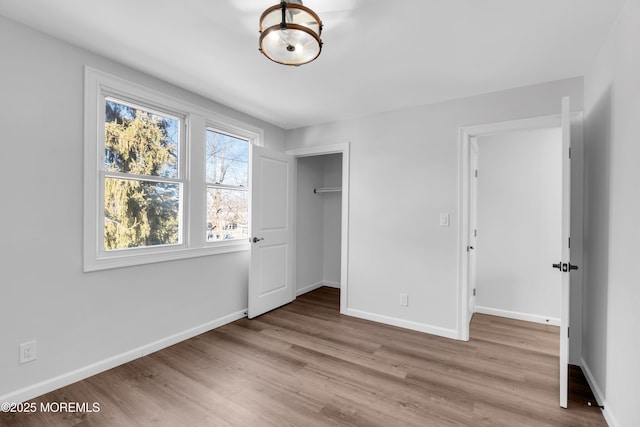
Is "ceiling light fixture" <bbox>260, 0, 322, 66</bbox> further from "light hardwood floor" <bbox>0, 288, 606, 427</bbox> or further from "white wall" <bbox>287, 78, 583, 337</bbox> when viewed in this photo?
"light hardwood floor" <bbox>0, 288, 606, 427</bbox>

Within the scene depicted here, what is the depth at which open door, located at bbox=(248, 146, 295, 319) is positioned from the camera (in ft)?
11.7

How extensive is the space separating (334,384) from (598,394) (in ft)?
5.90

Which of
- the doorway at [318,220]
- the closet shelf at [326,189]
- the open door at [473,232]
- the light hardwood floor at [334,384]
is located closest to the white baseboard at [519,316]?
the open door at [473,232]

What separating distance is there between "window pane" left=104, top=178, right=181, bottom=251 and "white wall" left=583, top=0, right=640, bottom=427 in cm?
337

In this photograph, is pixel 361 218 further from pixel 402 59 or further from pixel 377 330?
pixel 402 59

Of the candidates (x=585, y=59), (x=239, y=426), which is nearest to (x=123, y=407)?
(x=239, y=426)

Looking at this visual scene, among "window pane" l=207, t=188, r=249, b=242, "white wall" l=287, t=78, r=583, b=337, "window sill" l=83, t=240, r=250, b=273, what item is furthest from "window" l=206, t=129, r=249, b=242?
"white wall" l=287, t=78, r=583, b=337

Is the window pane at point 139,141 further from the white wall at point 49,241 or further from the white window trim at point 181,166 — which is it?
the white wall at point 49,241

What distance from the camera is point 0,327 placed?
6.12 ft

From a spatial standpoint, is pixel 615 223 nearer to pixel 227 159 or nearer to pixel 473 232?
pixel 473 232

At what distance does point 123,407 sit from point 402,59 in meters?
3.15

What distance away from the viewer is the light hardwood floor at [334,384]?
1.85m

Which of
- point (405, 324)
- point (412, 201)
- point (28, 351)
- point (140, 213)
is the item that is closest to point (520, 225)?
point (412, 201)

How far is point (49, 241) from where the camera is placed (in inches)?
81.5
